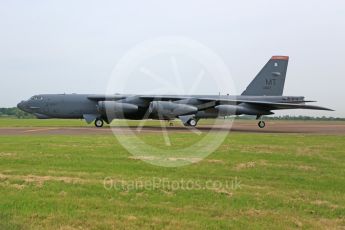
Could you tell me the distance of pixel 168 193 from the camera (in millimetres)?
7805

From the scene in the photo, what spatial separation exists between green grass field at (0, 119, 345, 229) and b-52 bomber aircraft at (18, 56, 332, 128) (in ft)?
73.2

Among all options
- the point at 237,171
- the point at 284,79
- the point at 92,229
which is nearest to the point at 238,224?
the point at 92,229

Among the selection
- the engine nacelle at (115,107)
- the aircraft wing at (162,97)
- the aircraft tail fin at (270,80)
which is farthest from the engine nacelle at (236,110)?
the engine nacelle at (115,107)

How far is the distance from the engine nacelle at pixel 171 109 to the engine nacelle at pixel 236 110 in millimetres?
2530

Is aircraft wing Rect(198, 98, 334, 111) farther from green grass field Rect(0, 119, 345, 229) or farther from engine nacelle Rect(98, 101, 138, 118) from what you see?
green grass field Rect(0, 119, 345, 229)

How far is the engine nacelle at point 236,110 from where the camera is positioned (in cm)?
3509

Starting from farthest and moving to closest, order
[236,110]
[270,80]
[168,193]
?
[270,80] < [236,110] < [168,193]

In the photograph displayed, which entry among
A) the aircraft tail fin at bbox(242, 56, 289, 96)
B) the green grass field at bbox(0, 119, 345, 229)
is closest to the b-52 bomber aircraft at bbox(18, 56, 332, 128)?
the aircraft tail fin at bbox(242, 56, 289, 96)

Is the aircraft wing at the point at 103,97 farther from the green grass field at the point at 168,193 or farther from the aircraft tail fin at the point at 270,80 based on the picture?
the green grass field at the point at 168,193

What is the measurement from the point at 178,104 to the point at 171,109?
747 millimetres

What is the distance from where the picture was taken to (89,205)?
6.80 meters

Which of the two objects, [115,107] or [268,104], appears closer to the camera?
[268,104]

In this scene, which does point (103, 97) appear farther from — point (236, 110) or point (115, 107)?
point (236, 110)

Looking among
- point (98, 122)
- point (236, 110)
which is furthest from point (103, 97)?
point (236, 110)
